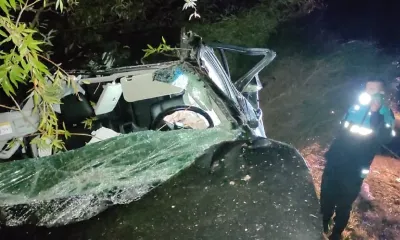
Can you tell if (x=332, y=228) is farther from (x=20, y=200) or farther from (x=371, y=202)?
(x=20, y=200)

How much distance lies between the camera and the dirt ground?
4.17 meters

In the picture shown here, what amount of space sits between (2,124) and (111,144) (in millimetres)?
1088

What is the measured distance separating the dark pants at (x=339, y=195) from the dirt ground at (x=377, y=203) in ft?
0.89

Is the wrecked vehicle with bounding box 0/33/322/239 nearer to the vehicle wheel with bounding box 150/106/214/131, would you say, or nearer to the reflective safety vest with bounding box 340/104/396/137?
the vehicle wheel with bounding box 150/106/214/131

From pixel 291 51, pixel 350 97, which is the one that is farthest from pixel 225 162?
pixel 291 51

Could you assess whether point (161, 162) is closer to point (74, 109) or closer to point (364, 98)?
point (74, 109)

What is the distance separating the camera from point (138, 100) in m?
3.27

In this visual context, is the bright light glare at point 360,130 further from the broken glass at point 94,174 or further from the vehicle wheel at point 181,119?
the broken glass at point 94,174

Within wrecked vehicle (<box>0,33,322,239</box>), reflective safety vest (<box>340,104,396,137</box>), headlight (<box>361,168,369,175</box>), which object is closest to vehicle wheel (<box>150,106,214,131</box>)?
wrecked vehicle (<box>0,33,322,239</box>)

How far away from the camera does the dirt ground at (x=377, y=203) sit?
4.17m

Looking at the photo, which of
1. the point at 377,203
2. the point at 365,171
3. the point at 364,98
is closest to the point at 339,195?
the point at 365,171

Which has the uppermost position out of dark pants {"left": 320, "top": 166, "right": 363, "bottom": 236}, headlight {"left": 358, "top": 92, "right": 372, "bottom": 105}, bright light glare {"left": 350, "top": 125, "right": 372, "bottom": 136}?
headlight {"left": 358, "top": 92, "right": 372, "bottom": 105}

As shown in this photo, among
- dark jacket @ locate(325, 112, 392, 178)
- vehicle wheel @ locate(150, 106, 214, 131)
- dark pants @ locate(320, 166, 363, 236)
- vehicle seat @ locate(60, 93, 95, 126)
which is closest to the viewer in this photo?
vehicle wheel @ locate(150, 106, 214, 131)

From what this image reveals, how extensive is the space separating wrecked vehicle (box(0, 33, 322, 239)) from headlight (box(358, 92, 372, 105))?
5.04 ft
